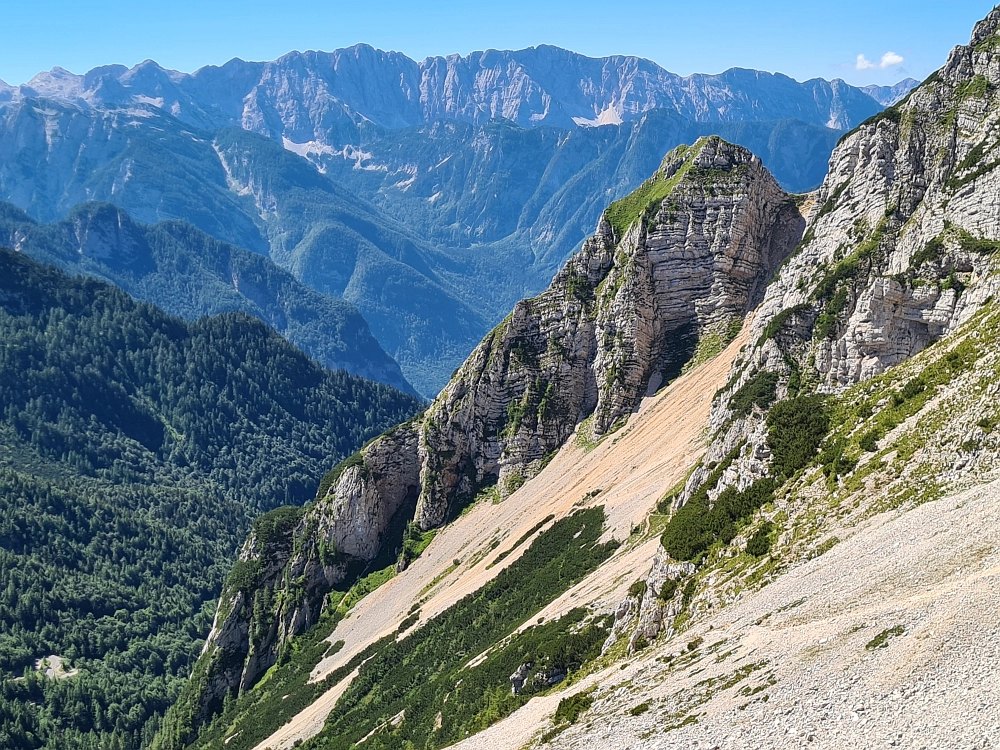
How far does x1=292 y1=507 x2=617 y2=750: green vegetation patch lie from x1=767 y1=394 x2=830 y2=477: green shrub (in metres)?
18.6

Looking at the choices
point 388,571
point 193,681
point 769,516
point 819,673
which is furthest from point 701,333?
point 193,681

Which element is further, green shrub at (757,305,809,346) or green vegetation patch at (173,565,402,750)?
green vegetation patch at (173,565,402,750)

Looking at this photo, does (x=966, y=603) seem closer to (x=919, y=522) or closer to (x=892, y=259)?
(x=919, y=522)

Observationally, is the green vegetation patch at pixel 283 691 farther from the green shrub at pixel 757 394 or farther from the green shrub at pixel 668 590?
the green shrub at pixel 668 590

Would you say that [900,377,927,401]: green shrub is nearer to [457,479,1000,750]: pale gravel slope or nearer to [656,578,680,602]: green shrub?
[457,479,1000,750]: pale gravel slope

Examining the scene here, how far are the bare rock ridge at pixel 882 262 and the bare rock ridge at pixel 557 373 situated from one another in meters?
16.1

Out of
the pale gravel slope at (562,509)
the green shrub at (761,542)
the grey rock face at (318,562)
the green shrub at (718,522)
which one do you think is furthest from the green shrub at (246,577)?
the green shrub at (761,542)

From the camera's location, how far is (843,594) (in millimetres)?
44938

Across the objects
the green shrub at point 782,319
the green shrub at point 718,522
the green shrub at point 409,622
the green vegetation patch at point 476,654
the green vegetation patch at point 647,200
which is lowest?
the green vegetation patch at point 476,654

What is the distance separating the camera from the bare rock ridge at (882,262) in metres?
77.8

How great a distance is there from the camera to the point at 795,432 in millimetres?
64938

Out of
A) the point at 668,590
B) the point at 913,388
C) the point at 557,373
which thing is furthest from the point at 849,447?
the point at 557,373

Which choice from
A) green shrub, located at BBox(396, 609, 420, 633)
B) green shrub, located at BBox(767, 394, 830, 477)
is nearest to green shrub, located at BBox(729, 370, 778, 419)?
green shrub, located at BBox(767, 394, 830, 477)

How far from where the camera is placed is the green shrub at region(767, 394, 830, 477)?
6219cm
